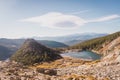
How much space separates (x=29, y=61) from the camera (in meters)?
145

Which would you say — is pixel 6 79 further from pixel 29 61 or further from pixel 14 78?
A: pixel 29 61

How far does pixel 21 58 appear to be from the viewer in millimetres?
157125

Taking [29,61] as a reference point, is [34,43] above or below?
above

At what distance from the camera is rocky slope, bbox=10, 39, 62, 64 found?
146 metres

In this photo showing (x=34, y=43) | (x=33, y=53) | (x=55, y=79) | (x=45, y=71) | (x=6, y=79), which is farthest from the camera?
(x=34, y=43)

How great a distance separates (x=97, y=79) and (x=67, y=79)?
537cm

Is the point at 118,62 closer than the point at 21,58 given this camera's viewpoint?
Yes

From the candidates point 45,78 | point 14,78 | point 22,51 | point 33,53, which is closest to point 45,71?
point 45,78

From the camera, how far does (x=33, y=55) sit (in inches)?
5994

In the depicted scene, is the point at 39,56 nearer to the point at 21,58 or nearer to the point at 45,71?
the point at 21,58

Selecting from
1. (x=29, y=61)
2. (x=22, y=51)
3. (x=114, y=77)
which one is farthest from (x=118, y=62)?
(x=22, y=51)

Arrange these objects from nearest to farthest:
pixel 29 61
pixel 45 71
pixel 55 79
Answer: pixel 55 79 < pixel 45 71 < pixel 29 61

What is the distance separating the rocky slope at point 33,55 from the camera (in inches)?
5768

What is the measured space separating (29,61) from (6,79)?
107m
